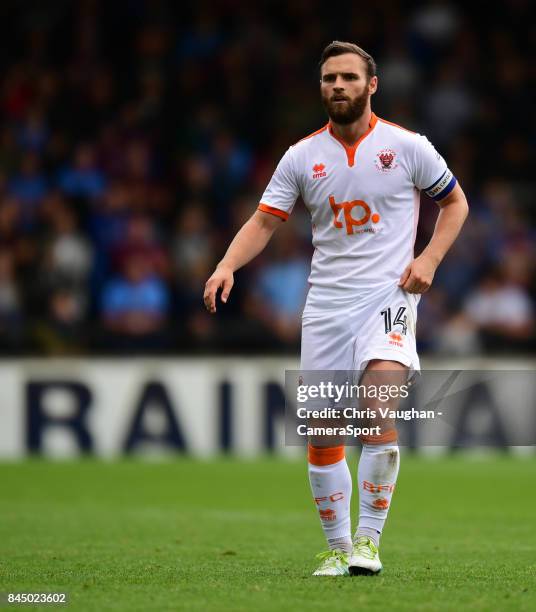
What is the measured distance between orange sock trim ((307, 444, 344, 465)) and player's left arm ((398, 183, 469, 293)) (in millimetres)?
809

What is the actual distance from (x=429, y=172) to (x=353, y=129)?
1.32ft

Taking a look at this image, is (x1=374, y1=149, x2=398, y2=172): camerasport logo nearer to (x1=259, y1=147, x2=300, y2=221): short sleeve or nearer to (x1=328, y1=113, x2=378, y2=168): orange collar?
(x1=328, y1=113, x2=378, y2=168): orange collar

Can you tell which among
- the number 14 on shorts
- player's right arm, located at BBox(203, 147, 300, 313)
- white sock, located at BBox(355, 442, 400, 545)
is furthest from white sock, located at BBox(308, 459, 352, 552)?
player's right arm, located at BBox(203, 147, 300, 313)

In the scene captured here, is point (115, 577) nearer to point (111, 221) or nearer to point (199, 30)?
point (111, 221)

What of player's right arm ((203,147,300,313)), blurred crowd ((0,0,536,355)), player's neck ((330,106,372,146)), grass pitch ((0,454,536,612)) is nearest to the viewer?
grass pitch ((0,454,536,612))

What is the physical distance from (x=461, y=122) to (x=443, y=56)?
1130 millimetres

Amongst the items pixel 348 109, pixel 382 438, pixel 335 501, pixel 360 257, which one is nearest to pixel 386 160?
pixel 348 109

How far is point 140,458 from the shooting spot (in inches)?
562

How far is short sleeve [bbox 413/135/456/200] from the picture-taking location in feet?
21.4

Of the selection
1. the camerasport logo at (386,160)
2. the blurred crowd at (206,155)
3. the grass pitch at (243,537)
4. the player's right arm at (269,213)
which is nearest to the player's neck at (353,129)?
the camerasport logo at (386,160)

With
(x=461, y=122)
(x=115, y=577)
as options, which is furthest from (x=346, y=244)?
(x=461, y=122)

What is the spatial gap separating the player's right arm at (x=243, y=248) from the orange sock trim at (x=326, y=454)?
2.68ft

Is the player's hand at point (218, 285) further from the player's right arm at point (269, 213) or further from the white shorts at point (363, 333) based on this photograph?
the white shorts at point (363, 333)

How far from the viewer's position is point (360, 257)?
651 cm
